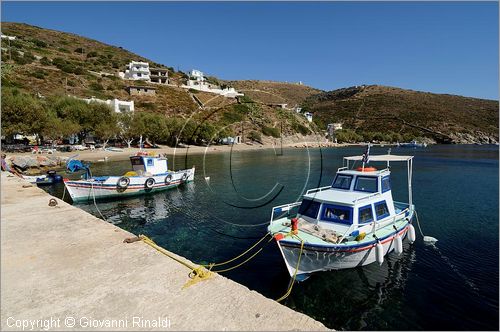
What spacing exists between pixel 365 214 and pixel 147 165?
26901 mm

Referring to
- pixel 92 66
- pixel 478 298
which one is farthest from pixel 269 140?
pixel 478 298

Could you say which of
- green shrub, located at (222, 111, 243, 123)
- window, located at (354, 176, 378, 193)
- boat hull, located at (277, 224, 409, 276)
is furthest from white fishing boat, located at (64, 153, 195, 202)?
green shrub, located at (222, 111, 243, 123)

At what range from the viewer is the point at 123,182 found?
100ft

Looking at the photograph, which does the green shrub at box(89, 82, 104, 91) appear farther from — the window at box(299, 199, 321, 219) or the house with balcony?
the window at box(299, 199, 321, 219)

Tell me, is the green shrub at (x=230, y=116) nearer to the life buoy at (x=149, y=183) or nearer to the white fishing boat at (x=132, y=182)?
the white fishing boat at (x=132, y=182)

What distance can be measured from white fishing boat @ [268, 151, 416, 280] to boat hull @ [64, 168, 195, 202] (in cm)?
2167

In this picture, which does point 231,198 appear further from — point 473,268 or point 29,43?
point 29,43

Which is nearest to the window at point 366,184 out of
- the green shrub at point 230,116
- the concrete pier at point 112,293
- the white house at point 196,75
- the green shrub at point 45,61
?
the concrete pier at point 112,293

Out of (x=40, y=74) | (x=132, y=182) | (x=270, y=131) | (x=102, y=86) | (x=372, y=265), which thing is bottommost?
(x=372, y=265)

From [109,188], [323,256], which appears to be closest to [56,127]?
[109,188]

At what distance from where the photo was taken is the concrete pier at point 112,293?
6805mm

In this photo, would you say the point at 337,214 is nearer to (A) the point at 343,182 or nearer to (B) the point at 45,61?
(A) the point at 343,182

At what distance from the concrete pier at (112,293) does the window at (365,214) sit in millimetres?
8307

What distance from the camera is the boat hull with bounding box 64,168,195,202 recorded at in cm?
2864
